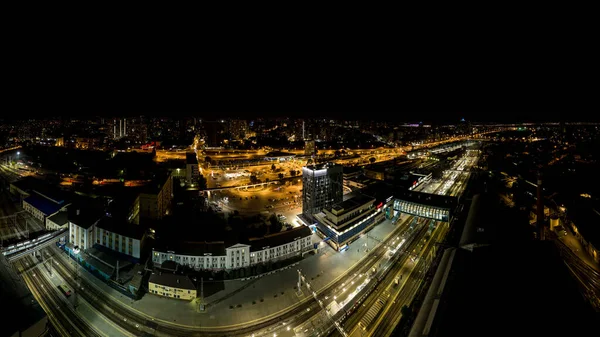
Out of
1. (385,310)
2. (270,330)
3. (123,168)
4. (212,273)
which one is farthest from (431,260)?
(123,168)

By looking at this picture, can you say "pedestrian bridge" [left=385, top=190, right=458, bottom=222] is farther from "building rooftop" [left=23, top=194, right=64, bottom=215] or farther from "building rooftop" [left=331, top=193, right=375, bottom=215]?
"building rooftop" [left=23, top=194, right=64, bottom=215]

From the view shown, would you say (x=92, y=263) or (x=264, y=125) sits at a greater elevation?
(x=264, y=125)

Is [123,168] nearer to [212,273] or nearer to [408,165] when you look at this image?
[212,273]

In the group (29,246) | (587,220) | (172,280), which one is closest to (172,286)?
(172,280)

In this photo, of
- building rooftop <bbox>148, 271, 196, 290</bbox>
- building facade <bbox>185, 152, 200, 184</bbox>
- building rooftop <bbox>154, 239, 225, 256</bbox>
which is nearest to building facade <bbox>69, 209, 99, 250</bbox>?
building rooftop <bbox>154, 239, 225, 256</bbox>

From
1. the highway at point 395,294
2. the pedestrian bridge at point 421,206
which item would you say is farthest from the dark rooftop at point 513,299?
the pedestrian bridge at point 421,206

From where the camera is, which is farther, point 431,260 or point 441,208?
point 441,208

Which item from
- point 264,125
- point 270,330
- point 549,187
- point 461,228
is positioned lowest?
point 270,330
